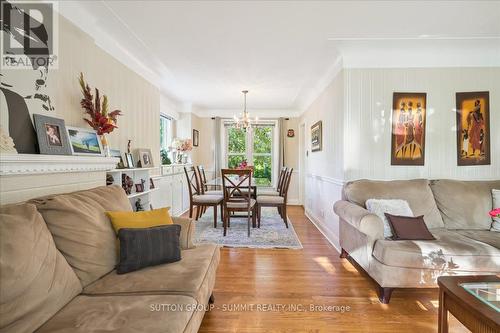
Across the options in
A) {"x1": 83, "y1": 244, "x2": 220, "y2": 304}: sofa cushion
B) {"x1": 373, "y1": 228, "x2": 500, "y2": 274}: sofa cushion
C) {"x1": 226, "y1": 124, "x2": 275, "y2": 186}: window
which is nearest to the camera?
{"x1": 83, "y1": 244, "x2": 220, "y2": 304}: sofa cushion

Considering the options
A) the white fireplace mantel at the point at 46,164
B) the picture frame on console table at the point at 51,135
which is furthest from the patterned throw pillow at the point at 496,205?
the picture frame on console table at the point at 51,135

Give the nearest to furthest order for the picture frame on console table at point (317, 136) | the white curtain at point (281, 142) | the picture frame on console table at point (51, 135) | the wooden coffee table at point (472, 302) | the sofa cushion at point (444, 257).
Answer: the wooden coffee table at point (472, 302)
the picture frame on console table at point (51, 135)
the sofa cushion at point (444, 257)
the picture frame on console table at point (317, 136)
the white curtain at point (281, 142)

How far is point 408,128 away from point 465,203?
3.33ft

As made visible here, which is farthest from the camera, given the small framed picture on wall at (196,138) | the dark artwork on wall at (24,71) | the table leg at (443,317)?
the small framed picture on wall at (196,138)

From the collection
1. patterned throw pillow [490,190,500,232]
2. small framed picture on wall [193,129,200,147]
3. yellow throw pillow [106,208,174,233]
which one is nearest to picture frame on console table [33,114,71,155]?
yellow throw pillow [106,208,174,233]

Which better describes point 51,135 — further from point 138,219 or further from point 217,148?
point 217,148

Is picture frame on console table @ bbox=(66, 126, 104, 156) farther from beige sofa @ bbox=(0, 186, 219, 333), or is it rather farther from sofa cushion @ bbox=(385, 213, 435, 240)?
sofa cushion @ bbox=(385, 213, 435, 240)

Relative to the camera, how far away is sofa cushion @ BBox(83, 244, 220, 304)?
135cm

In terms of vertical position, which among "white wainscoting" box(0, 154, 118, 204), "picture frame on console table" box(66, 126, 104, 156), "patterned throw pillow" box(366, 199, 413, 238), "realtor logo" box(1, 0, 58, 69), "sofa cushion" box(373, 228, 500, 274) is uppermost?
"realtor logo" box(1, 0, 58, 69)

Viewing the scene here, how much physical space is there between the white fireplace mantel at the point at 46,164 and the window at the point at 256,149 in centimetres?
461

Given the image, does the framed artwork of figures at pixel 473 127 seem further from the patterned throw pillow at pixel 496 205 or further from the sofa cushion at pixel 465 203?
the patterned throw pillow at pixel 496 205

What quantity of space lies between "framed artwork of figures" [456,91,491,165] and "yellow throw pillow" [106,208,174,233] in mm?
3493

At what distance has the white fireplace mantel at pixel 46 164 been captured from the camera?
1356 millimetres

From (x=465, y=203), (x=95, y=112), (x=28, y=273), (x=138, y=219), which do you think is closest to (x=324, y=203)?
(x=465, y=203)
